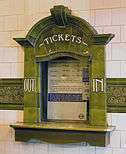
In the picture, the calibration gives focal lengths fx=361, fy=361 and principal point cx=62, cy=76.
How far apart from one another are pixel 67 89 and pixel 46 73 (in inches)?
9.2

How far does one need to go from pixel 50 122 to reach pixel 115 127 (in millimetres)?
549

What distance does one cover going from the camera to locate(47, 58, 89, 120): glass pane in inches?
117

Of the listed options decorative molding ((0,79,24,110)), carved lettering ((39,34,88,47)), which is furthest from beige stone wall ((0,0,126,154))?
carved lettering ((39,34,88,47))

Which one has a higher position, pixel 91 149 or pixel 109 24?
pixel 109 24

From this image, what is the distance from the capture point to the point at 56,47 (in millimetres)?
2979

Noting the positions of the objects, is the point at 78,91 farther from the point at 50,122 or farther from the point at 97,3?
the point at 97,3

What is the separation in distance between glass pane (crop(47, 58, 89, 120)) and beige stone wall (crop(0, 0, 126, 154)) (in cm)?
23

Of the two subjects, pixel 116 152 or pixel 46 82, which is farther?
pixel 46 82

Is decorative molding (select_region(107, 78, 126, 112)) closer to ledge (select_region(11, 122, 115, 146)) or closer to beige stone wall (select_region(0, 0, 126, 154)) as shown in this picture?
beige stone wall (select_region(0, 0, 126, 154))

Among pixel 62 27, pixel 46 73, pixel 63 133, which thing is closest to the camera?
pixel 63 133

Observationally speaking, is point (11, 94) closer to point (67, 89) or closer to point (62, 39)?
point (67, 89)

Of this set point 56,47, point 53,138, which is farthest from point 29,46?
point 53,138

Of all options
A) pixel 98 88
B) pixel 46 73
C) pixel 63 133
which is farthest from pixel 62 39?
pixel 63 133

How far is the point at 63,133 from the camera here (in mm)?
2850
